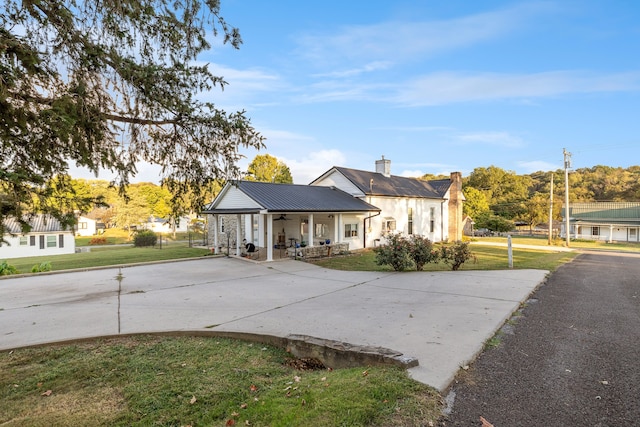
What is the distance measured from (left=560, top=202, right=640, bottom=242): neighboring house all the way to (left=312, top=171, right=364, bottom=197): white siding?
39.2 metres

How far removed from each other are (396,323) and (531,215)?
53.7 meters

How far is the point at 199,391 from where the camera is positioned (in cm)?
384

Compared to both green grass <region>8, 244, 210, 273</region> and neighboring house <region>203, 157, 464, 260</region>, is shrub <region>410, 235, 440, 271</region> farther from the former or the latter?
green grass <region>8, 244, 210, 273</region>

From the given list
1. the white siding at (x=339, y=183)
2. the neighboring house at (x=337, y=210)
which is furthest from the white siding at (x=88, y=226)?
the white siding at (x=339, y=183)

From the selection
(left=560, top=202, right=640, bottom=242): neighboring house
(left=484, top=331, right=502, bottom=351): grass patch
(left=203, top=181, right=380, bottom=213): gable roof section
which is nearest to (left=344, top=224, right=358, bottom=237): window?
(left=203, top=181, right=380, bottom=213): gable roof section

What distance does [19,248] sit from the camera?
3238cm

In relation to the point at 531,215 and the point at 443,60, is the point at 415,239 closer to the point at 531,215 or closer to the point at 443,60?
the point at 443,60

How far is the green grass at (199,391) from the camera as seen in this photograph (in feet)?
10.5

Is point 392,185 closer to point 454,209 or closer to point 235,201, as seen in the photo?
point 454,209

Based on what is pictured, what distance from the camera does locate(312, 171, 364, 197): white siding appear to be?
907 inches

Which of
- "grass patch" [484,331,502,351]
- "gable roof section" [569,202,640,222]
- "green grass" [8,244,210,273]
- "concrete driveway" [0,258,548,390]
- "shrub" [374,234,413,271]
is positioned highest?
"gable roof section" [569,202,640,222]

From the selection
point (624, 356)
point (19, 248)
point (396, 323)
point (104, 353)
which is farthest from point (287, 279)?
point (19, 248)

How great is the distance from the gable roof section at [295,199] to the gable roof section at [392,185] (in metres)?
1.38

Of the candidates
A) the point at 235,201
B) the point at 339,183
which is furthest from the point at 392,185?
the point at 235,201
